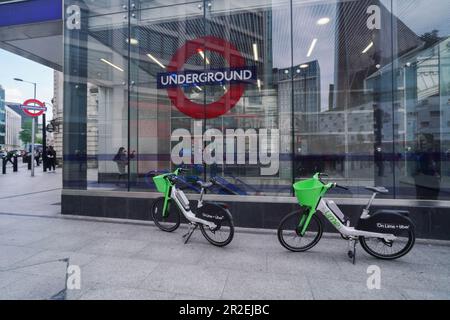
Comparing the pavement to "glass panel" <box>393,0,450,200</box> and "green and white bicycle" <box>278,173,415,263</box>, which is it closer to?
"green and white bicycle" <box>278,173,415,263</box>

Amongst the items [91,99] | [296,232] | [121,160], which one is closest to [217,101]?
[121,160]

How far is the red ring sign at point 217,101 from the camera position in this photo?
7230 millimetres

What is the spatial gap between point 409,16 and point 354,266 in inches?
238

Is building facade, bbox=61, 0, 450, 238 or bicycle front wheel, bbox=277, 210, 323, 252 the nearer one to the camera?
bicycle front wheel, bbox=277, 210, 323, 252

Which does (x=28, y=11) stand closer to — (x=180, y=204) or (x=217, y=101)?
(x=217, y=101)

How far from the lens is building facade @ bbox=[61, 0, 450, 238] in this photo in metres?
6.07

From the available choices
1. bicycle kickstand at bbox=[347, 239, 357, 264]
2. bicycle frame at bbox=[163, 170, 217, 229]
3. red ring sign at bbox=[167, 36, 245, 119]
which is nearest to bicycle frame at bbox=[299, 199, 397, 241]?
bicycle kickstand at bbox=[347, 239, 357, 264]

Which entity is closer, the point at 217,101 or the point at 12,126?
the point at 217,101

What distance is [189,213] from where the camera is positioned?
196 inches

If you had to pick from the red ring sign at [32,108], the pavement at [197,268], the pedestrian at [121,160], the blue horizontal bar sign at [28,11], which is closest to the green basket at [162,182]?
the pavement at [197,268]

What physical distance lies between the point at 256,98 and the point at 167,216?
4444 mm

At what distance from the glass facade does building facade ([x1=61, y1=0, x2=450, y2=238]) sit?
31 mm

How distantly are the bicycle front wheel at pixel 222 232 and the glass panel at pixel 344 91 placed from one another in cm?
270
